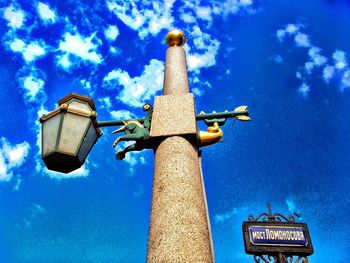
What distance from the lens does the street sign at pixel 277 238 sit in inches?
291

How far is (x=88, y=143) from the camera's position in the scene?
3512 millimetres

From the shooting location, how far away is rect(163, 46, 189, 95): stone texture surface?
4922 millimetres

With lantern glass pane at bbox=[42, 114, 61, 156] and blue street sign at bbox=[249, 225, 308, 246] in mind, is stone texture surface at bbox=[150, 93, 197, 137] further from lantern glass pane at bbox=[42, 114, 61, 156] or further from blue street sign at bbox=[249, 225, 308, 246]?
blue street sign at bbox=[249, 225, 308, 246]

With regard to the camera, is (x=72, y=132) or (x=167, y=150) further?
(x=167, y=150)

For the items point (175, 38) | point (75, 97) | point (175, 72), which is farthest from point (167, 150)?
point (175, 38)

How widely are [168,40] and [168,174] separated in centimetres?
370

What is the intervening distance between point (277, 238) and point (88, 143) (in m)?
5.91

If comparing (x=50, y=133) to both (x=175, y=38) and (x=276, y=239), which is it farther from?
(x=276, y=239)

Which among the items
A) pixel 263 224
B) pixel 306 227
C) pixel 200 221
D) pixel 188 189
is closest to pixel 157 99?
pixel 188 189

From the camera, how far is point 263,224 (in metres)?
7.74

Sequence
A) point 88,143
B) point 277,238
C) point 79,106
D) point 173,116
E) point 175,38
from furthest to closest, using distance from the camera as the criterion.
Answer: point 277,238 < point 175,38 < point 173,116 < point 79,106 < point 88,143

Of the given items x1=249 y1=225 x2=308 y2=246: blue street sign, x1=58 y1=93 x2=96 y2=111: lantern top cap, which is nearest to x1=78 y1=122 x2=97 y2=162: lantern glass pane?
x1=58 y1=93 x2=96 y2=111: lantern top cap

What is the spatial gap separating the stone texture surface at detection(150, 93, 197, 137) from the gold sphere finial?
7.20 ft

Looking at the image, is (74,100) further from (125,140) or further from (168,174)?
(168,174)
